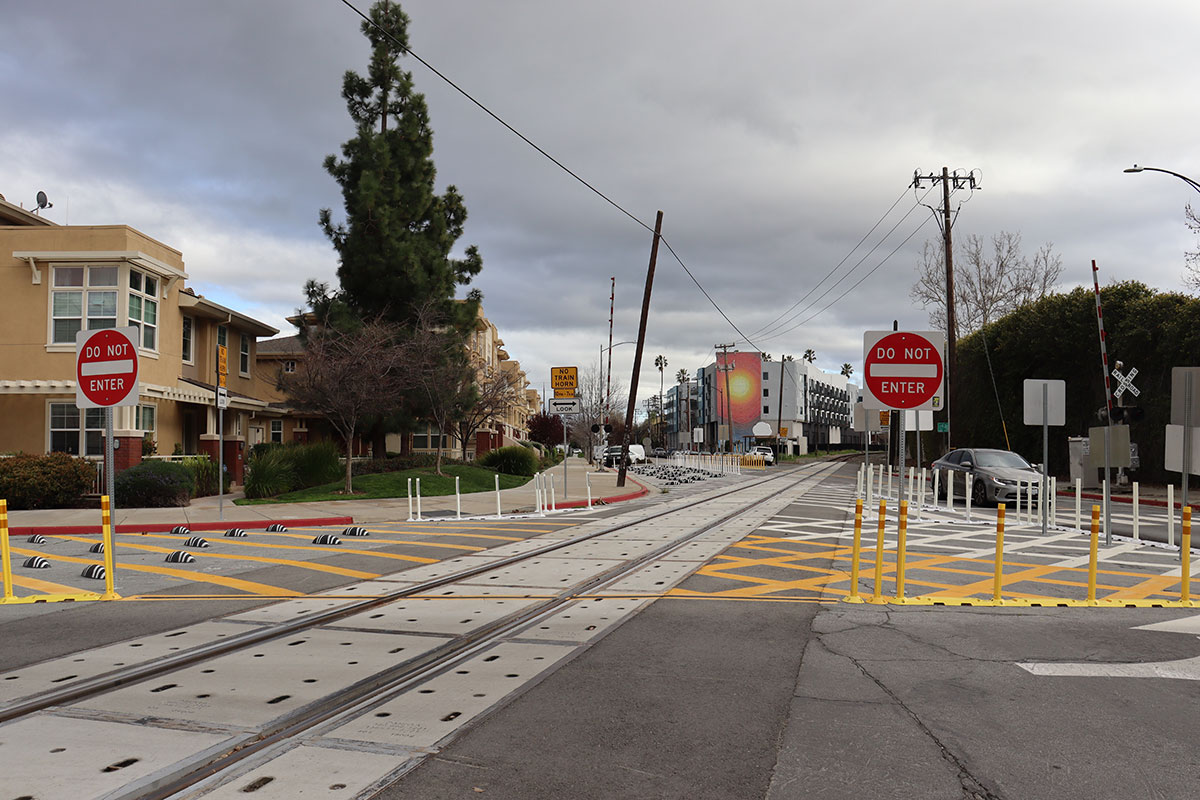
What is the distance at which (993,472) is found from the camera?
2294 cm

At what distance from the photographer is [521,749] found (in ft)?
15.6

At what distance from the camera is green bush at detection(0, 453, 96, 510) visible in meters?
19.5

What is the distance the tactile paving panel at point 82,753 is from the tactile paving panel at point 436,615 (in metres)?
2.91

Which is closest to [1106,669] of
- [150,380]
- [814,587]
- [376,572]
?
[814,587]

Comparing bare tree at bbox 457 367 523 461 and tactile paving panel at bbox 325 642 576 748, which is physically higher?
bare tree at bbox 457 367 523 461

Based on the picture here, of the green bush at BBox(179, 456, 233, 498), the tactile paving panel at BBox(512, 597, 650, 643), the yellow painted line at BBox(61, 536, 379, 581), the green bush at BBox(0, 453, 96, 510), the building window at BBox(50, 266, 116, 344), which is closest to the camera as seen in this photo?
the tactile paving panel at BBox(512, 597, 650, 643)

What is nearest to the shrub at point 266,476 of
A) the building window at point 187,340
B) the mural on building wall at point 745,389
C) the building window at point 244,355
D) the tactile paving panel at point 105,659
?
the building window at point 187,340

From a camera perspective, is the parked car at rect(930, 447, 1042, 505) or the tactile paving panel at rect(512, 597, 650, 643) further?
the parked car at rect(930, 447, 1042, 505)

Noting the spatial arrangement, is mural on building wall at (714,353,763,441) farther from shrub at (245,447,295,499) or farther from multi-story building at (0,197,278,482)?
multi-story building at (0,197,278,482)

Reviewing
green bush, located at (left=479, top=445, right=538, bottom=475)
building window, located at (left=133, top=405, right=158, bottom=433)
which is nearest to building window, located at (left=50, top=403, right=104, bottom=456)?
building window, located at (left=133, top=405, right=158, bottom=433)

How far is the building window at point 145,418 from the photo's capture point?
25617 mm

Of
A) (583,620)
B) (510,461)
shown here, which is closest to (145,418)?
(510,461)

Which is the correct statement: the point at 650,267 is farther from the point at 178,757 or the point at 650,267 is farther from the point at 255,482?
the point at 178,757

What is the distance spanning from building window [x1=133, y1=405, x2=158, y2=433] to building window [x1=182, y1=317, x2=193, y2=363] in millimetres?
3482
